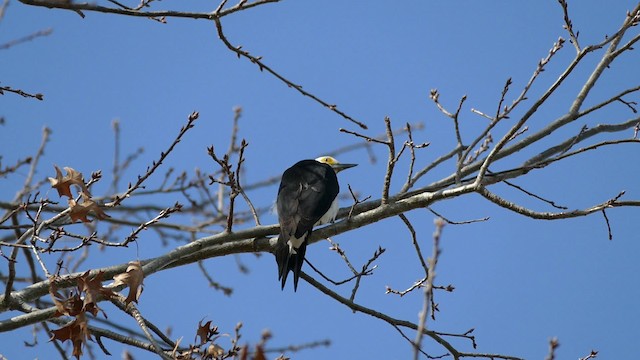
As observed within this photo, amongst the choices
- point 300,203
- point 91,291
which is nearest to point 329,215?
point 300,203

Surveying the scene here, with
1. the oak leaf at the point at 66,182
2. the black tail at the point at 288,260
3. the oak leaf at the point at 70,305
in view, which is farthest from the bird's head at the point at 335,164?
the oak leaf at the point at 70,305

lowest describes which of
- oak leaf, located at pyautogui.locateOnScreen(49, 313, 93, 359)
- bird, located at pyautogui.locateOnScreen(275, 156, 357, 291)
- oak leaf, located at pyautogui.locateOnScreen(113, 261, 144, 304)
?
oak leaf, located at pyautogui.locateOnScreen(49, 313, 93, 359)

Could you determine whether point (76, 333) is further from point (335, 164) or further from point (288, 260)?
point (335, 164)

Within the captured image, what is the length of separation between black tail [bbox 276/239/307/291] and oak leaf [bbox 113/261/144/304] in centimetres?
143

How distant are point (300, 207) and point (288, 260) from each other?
763 mm

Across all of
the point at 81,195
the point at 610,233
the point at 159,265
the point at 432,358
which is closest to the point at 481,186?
the point at 610,233

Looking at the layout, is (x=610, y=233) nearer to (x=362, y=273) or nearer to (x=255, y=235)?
(x=362, y=273)

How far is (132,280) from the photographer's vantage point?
4172 millimetres

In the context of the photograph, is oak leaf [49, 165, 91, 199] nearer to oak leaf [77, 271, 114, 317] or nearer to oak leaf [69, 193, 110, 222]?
oak leaf [69, 193, 110, 222]

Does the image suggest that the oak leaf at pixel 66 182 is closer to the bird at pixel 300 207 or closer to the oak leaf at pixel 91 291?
the oak leaf at pixel 91 291

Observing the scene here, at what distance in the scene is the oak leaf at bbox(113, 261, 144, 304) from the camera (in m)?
4.13

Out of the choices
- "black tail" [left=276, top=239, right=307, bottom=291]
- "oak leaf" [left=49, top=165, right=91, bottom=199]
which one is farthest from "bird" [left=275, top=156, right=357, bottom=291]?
"oak leaf" [left=49, top=165, right=91, bottom=199]

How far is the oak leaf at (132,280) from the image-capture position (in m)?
4.13

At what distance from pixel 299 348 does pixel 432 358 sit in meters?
1.22
